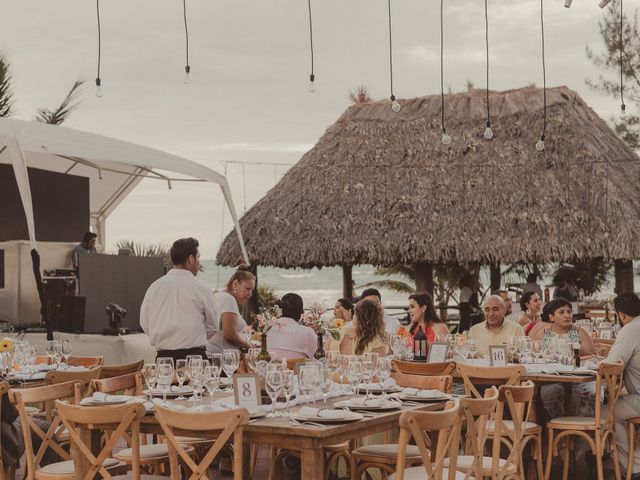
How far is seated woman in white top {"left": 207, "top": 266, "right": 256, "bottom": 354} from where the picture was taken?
7699 mm

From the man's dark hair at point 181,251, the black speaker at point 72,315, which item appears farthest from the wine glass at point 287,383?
the black speaker at point 72,315

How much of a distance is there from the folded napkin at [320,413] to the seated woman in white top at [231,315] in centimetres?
318

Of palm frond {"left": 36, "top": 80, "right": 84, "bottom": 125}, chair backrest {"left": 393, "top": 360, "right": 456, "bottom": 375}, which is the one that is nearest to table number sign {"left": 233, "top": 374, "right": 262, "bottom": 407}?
chair backrest {"left": 393, "top": 360, "right": 456, "bottom": 375}

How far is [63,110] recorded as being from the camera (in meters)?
18.3

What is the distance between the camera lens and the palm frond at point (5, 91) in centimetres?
1725

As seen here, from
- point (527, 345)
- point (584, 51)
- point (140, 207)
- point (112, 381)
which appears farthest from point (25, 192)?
point (140, 207)

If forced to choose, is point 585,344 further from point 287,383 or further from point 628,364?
point 287,383

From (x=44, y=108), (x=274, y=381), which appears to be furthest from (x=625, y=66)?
(x=274, y=381)

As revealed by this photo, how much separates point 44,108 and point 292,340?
12.4 m

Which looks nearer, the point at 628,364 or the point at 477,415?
the point at 477,415

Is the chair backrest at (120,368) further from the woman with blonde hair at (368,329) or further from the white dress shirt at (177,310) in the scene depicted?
the woman with blonde hair at (368,329)

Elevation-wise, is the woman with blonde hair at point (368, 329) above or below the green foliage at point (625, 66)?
below

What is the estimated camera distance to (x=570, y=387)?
23.2ft

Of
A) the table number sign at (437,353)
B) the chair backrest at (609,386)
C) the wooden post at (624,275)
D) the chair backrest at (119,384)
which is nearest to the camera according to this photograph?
the chair backrest at (119,384)
